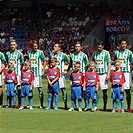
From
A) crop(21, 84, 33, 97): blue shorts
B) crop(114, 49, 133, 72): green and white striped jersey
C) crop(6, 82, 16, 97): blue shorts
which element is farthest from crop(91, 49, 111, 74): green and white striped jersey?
crop(6, 82, 16, 97): blue shorts

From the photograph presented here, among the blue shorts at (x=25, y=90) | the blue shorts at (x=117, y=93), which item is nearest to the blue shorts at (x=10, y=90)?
the blue shorts at (x=25, y=90)

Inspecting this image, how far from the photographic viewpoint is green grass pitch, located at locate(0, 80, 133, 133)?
12.0 metres

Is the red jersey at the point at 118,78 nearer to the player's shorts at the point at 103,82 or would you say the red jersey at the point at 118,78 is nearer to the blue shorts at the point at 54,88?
the player's shorts at the point at 103,82

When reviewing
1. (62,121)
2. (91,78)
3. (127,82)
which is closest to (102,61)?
(91,78)

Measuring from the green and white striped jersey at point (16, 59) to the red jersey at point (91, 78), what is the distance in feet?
6.82

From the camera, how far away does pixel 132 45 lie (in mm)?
35781

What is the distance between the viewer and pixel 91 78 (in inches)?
606

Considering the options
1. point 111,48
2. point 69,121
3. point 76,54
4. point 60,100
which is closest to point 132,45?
point 111,48

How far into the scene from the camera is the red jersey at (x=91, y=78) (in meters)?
15.4

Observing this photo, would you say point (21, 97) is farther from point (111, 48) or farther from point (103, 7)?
point (103, 7)

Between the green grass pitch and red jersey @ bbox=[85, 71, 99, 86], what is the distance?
2.82 ft

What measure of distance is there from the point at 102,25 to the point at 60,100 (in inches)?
828

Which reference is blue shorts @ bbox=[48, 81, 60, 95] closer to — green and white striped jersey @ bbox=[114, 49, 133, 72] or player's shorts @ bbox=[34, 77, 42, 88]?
player's shorts @ bbox=[34, 77, 42, 88]

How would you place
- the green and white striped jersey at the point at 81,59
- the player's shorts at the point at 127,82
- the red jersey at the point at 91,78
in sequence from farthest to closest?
1. the green and white striped jersey at the point at 81,59
2. the red jersey at the point at 91,78
3. the player's shorts at the point at 127,82
